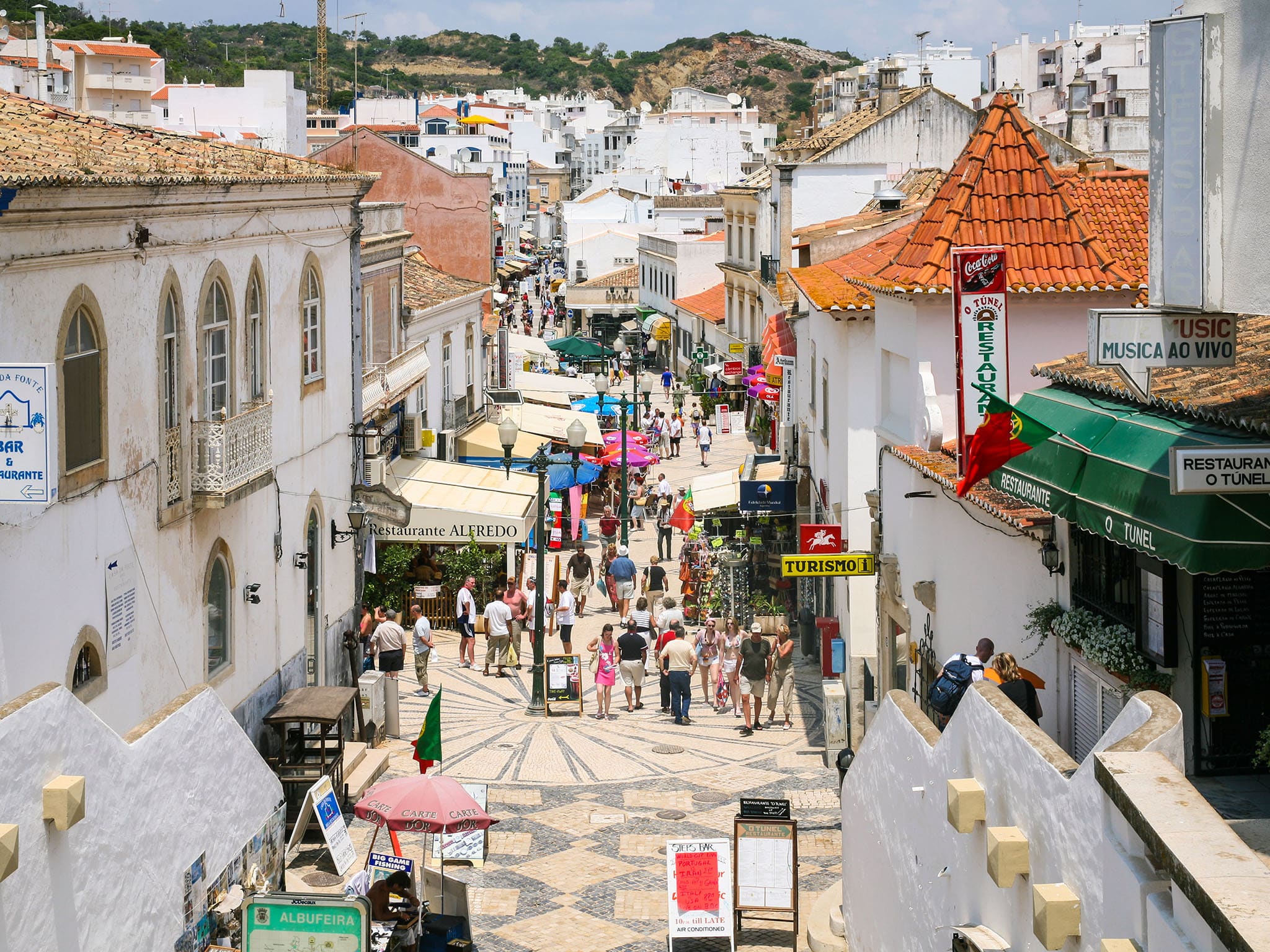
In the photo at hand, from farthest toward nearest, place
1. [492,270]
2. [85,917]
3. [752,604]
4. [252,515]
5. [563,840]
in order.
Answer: [492,270] → [752,604] → [252,515] → [563,840] → [85,917]

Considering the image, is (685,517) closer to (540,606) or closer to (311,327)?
(540,606)

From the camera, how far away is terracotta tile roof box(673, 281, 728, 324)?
59312 mm

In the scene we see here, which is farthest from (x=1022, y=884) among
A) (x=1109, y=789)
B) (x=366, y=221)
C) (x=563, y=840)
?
(x=366, y=221)

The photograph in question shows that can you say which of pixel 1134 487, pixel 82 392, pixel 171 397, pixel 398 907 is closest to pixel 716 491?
pixel 171 397

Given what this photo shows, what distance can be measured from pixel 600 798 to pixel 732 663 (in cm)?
449

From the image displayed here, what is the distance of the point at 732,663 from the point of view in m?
21.9

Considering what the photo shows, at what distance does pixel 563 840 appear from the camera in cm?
1622

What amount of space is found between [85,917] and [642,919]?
6.09m

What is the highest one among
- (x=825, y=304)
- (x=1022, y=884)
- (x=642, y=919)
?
(x=825, y=304)

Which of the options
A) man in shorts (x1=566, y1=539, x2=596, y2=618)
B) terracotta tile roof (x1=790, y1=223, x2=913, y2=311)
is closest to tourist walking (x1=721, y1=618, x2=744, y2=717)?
terracotta tile roof (x1=790, y1=223, x2=913, y2=311)

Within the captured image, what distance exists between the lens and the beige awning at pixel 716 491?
101ft

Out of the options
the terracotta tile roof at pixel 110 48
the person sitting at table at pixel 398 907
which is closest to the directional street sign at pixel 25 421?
the person sitting at table at pixel 398 907

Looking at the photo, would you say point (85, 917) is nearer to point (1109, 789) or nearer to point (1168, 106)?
point (1109, 789)

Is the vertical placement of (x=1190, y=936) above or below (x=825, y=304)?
below
